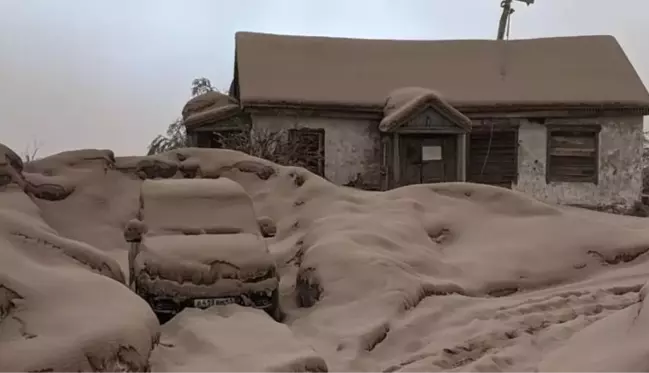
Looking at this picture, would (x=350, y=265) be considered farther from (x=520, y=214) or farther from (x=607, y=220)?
(x=607, y=220)

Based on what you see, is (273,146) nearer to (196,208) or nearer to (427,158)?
(427,158)

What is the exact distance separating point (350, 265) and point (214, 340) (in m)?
2.40

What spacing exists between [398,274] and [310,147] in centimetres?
1035

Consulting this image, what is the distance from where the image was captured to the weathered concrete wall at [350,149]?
17.6m

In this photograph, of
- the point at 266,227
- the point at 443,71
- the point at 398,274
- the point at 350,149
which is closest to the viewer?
the point at 398,274

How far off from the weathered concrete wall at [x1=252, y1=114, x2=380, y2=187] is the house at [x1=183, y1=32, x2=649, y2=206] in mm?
24

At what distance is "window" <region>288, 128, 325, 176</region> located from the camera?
17.1m

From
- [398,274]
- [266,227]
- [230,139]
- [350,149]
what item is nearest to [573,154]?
[350,149]

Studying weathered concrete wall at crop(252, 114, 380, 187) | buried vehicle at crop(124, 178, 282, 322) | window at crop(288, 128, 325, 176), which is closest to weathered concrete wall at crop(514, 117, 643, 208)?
weathered concrete wall at crop(252, 114, 380, 187)

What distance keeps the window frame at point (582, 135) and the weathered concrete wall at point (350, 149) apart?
4.24 m

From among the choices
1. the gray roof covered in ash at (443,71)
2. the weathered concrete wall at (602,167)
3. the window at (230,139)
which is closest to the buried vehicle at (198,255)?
the window at (230,139)

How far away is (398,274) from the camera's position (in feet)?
24.2

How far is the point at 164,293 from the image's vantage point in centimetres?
634

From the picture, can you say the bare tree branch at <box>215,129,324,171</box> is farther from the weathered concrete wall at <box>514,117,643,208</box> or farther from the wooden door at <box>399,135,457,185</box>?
the weathered concrete wall at <box>514,117,643,208</box>
